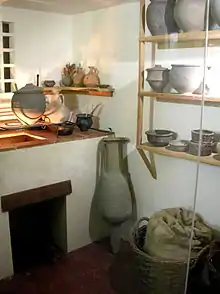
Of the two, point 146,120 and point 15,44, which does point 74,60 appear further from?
point 146,120

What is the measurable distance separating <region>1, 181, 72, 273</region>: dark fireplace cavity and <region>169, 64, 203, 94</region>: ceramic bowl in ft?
3.58

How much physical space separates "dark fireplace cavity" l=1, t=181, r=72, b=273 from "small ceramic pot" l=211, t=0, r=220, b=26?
4.95 ft

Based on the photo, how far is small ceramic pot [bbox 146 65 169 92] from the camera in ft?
7.55

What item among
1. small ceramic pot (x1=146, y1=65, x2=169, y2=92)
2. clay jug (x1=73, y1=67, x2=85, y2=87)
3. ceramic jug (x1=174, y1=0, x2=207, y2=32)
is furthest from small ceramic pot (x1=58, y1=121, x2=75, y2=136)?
ceramic jug (x1=174, y1=0, x2=207, y2=32)

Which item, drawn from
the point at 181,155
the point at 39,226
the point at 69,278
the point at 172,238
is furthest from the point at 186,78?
the point at 39,226

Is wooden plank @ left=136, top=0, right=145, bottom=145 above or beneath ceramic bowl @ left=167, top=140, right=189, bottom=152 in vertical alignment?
above

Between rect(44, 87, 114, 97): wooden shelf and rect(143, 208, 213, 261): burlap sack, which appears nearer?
rect(143, 208, 213, 261): burlap sack

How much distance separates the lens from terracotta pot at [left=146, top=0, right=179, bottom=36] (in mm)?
2207

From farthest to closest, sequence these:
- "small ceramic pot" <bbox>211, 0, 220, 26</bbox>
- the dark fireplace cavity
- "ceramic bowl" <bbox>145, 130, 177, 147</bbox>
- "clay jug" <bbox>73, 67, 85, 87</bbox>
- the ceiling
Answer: "clay jug" <bbox>73, 67, 85, 87</bbox>, the ceiling, the dark fireplace cavity, "ceramic bowl" <bbox>145, 130, 177, 147</bbox>, "small ceramic pot" <bbox>211, 0, 220, 26</bbox>

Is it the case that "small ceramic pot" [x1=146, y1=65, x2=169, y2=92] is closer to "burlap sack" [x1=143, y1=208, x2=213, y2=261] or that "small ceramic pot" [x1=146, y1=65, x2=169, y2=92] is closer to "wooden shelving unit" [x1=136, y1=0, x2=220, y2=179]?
"wooden shelving unit" [x1=136, y1=0, x2=220, y2=179]

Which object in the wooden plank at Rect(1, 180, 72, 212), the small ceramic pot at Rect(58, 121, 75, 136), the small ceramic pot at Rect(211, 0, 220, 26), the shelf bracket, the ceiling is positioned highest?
the ceiling

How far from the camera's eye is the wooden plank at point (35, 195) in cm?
233

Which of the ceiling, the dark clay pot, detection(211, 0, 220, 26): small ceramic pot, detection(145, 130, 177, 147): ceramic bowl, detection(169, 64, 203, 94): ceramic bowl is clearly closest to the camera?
detection(211, 0, 220, 26): small ceramic pot

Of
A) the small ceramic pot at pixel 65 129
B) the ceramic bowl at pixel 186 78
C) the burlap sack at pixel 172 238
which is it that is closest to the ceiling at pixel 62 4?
the ceramic bowl at pixel 186 78
